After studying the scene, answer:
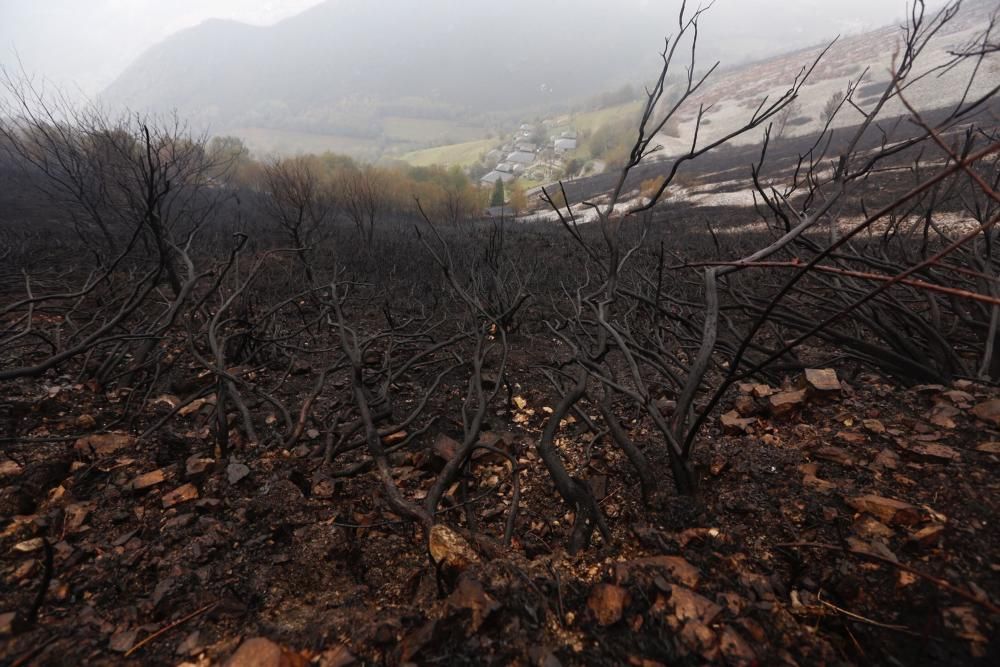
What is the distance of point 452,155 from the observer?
273 ft

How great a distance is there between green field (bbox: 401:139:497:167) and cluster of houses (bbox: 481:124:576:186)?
351 cm

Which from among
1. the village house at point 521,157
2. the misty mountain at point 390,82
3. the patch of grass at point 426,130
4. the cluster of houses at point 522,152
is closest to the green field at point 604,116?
the cluster of houses at point 522,152

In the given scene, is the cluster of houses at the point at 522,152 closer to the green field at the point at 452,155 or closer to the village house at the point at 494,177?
the village house at the point at 494,177

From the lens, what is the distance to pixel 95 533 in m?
1.75

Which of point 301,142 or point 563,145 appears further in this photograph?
point 301,142

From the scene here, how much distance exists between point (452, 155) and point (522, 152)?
1489cm

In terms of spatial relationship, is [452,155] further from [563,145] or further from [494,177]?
[494,177]

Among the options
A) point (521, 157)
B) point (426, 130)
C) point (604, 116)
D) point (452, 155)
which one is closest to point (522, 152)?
point (521, 157)

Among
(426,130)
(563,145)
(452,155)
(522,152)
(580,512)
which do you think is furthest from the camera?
(426,130)

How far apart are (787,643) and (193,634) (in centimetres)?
157

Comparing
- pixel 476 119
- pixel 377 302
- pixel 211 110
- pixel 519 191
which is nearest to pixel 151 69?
pixel 211 110

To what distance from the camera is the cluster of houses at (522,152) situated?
6762 cm

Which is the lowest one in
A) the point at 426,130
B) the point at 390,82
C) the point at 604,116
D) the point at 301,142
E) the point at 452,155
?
the point at 452,155

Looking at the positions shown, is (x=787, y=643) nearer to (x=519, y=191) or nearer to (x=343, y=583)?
(x=343, y=583)
